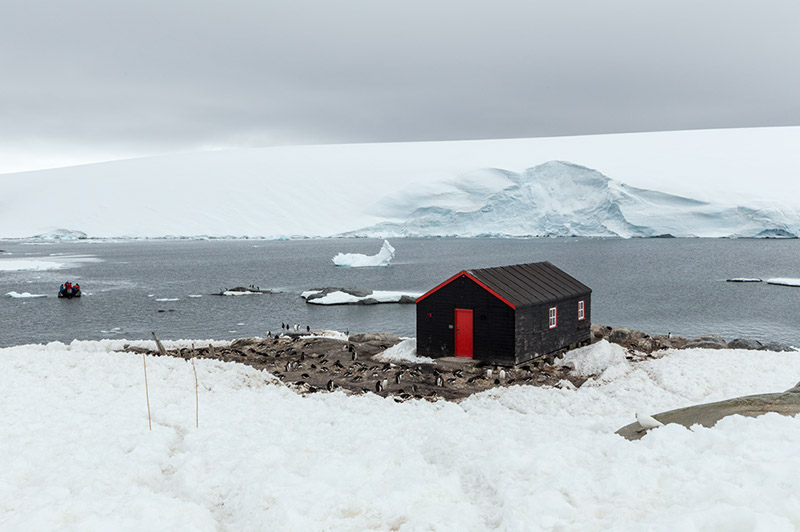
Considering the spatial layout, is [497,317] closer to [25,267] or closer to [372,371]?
[372,371]

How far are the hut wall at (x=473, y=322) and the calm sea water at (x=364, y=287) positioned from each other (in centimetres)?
1300

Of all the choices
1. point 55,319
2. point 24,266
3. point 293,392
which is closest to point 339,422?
point 293,392

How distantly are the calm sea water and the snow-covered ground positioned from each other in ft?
73.5

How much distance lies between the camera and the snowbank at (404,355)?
20531 millimetres

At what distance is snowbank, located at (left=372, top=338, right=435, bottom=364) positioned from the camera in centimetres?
2053

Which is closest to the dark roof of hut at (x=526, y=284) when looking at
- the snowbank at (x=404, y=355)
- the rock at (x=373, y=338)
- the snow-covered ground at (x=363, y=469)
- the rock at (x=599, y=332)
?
the snowbank at (x=404, y=355)

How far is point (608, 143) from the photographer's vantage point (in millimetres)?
132875

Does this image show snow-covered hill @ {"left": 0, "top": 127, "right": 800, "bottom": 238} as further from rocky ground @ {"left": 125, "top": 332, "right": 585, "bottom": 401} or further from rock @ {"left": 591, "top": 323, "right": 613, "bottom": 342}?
rocky ground @ {"left": 125, "top": 332, "right": 585, "bottom": 401}

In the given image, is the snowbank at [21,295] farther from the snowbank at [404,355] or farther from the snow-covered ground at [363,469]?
the snow-covered ground at [363,469]

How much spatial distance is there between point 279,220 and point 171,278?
197ft

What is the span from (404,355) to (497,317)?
359cm

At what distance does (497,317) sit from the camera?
19406mm

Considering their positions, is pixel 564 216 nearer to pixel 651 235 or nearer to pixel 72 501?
pixel 651 235

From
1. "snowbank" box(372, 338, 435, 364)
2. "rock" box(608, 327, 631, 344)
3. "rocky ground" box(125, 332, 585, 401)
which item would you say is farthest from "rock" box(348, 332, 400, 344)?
"rock" box(608, 327, 631, 344)
